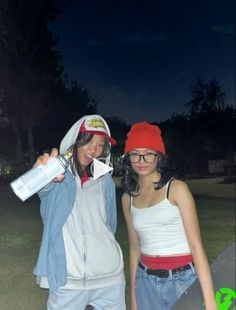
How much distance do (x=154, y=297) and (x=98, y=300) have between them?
0.24 metres

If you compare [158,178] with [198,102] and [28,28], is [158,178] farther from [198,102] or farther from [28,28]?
[198,102]

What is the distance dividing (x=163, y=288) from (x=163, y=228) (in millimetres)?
255

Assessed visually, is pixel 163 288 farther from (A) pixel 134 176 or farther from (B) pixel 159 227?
(A) pixel 134 176

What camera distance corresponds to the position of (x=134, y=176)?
7.43ft

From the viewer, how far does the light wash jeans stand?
2.06 m

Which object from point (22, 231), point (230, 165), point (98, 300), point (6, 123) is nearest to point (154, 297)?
point (98, 300)

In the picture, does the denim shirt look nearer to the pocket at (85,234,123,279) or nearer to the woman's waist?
the pocket at (85,234,123,279)

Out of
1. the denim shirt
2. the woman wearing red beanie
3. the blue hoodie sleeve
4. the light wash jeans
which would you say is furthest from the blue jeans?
the denim shirt

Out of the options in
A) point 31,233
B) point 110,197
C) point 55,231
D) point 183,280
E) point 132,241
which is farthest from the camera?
point 31,233

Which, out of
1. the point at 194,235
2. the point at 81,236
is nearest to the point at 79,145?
the point at 81,236

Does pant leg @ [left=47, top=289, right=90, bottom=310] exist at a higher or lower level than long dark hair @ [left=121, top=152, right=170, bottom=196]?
lower

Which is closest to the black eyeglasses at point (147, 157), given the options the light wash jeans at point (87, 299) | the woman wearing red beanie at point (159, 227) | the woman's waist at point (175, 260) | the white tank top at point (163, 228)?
the woman wearing red beanie at point (159, 227)

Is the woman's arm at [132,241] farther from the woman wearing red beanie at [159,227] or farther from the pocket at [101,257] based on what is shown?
the pocket at [101,257]

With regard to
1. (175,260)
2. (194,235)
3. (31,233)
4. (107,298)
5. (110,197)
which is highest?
(110,197)
